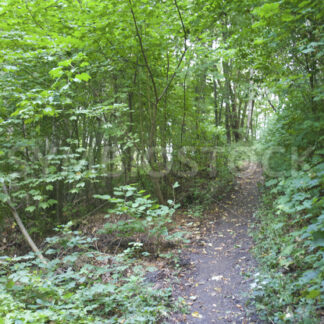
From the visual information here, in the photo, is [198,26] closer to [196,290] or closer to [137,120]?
[137,120]

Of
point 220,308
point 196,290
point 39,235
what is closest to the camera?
point 220,308

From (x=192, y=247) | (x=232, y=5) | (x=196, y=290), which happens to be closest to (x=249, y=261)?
(x=196, y=290)

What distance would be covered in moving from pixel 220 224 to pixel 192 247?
1149 millimetres

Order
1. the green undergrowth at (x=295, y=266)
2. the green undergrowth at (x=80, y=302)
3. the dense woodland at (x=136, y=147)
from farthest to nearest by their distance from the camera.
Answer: the dense woodland at (x=136, y=147) → the green undergrowth at (x=80, y=302) → the green undergrowth at (x=295, y=266)

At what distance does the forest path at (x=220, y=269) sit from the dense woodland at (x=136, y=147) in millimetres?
275

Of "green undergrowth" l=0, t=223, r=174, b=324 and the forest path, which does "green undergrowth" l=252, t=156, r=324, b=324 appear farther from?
"green undergrowth" l=0, t=223, r=174, b=324

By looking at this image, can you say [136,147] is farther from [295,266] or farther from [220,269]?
[295,266]

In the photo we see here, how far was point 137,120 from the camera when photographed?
22.6 ft

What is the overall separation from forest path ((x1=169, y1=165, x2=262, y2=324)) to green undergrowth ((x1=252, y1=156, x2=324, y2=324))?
0.83 feet

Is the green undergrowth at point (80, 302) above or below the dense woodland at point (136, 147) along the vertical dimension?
below

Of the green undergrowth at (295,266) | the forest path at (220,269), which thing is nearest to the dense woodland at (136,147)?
the green undergrowth at (295,266)

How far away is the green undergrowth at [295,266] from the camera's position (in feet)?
6.71

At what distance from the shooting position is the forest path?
2832 millimetres

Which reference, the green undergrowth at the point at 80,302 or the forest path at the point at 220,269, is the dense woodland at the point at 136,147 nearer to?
the green undergrowth at the point at 80,302
